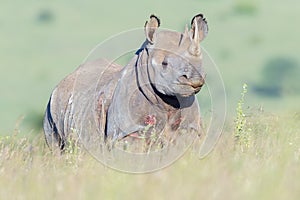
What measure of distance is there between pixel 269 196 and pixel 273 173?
0.74 metres

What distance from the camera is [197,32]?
35.2 feet

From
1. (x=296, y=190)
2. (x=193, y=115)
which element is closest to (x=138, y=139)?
(x=193, y=115)

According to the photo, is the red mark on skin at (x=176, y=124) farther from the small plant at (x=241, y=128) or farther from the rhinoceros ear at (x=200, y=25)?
the rhinoceros ear at (x=200, y=25)

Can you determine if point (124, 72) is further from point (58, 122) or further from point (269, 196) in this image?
point (269, 196)

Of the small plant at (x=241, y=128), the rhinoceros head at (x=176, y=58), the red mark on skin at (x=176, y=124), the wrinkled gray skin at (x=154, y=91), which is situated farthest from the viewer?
the red mark on skin at (x=176, y=124)

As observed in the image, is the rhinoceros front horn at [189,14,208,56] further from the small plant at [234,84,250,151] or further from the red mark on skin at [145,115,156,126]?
the red mark on skin at [145,115,156,126]

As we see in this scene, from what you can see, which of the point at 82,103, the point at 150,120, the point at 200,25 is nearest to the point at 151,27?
the point at 200,25

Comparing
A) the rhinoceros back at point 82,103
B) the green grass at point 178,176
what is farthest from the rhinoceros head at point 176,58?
the rhinoceros back at point 82,103

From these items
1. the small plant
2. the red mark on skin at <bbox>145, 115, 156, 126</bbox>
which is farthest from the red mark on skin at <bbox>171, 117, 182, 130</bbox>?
the small plant

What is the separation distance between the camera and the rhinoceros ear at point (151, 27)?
10977 mm

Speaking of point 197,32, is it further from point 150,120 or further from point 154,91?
point 150,120

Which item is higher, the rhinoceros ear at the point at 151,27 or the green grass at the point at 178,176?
the rhinoceros ear at the point at 151,27

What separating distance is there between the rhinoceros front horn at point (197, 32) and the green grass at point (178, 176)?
3.04 ft

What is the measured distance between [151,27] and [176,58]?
63 centimetres
